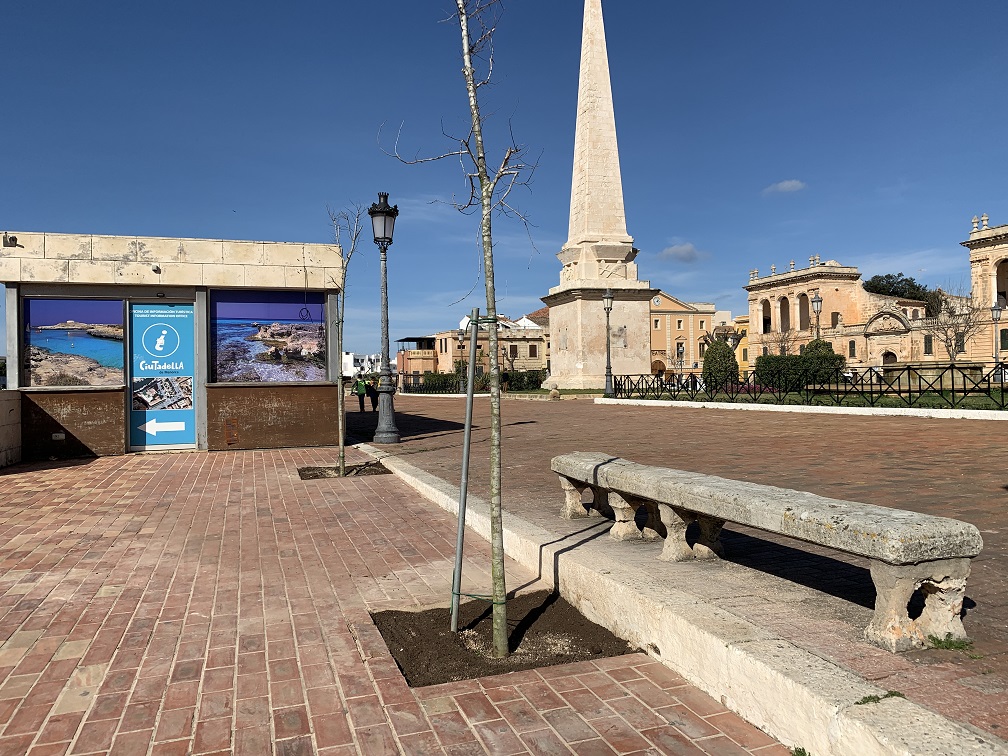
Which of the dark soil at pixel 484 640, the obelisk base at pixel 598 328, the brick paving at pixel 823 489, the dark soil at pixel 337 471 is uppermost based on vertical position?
the obelisk base at pixel 598 328

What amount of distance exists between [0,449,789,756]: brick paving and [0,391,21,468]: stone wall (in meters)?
4.90

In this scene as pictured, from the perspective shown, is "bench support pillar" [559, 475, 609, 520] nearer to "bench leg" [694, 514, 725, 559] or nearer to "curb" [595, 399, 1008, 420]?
"bench leg" [694, 514, 725, 559]

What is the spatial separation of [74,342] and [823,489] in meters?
11.9

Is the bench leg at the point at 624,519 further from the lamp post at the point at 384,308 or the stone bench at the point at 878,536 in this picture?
the lamp post at the point at 384,308

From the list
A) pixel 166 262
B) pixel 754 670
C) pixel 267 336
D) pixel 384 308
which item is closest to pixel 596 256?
pixel 384 308

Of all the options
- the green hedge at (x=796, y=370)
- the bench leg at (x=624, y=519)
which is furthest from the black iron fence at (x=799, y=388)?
the bench leg at (x=624, y=519)

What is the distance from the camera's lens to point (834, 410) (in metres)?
18.4

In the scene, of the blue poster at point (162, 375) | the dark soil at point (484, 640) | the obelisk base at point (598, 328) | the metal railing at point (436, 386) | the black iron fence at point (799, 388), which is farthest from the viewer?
the metal railing at point (436, 386)

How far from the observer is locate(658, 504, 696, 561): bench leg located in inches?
161

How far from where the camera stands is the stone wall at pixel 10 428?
10547 millimetres

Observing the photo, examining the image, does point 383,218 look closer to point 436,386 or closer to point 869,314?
point 436,386

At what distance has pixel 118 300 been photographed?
39.7 feet

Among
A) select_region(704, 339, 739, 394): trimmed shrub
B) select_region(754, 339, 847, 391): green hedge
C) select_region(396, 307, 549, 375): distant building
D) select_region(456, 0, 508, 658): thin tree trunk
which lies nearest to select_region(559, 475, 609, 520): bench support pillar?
select_region(456, 0, 508, 658): thin tree trunk

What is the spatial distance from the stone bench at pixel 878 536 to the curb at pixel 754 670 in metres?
0.40
